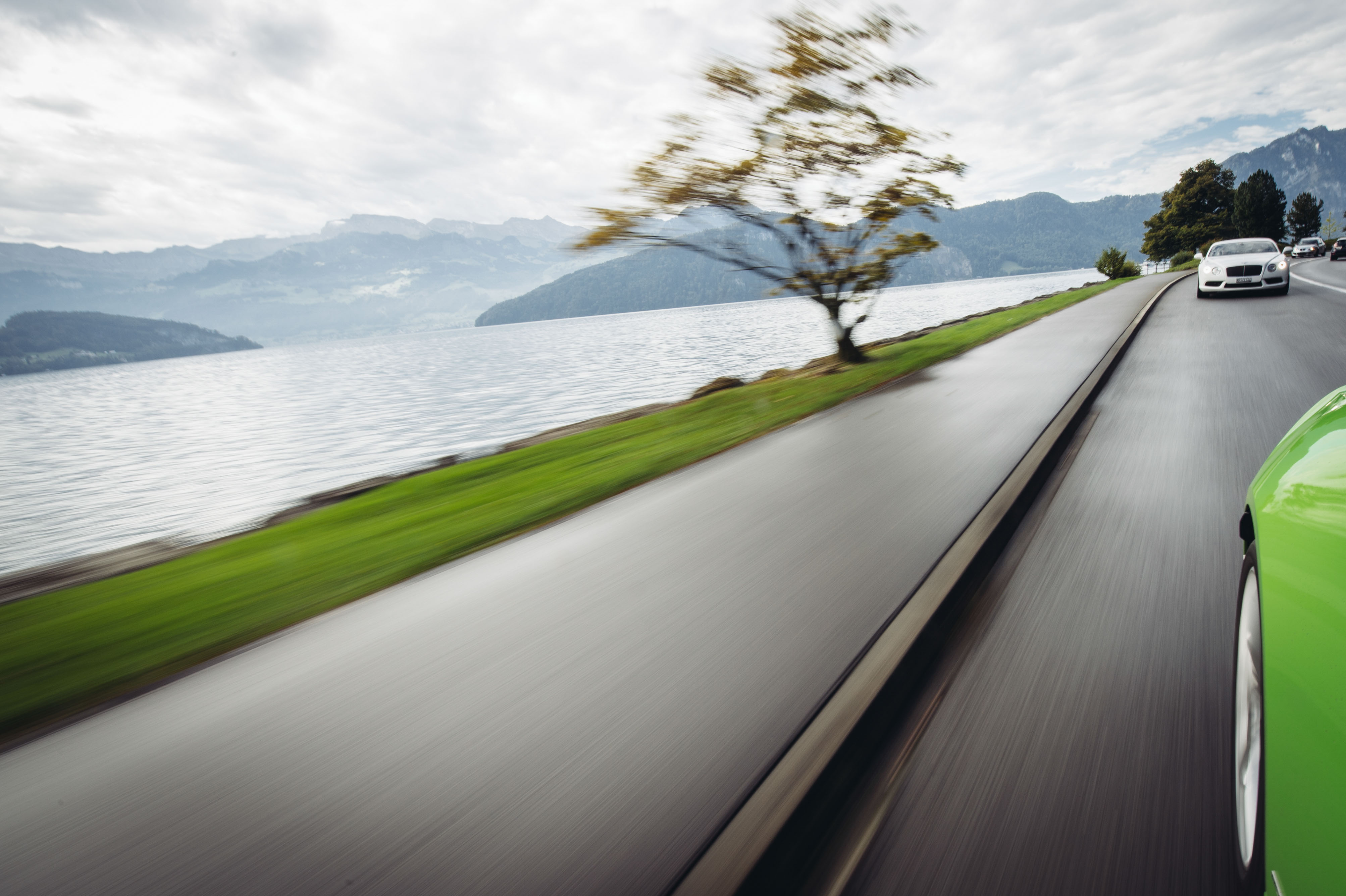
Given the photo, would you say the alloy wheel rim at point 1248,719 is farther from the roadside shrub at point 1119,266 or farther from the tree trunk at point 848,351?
the roadside shrub at point 1119,266

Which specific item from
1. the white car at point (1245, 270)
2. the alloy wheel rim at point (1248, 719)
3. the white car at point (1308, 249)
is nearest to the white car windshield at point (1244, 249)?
the white car at point (1245, 270)

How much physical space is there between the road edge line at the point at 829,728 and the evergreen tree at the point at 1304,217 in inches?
4749

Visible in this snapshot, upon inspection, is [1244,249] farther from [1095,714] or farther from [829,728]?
[829,728]

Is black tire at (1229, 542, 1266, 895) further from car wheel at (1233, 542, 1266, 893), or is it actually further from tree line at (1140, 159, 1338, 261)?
tree line at (1140, 159, 1338, 261)

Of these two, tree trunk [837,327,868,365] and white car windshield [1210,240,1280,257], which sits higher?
white car windshield [1210,240,1280,257]

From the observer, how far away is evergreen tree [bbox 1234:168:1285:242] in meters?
70.8

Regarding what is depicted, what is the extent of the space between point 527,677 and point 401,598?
1.60m

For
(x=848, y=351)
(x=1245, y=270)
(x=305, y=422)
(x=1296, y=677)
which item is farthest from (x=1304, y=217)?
(x=1296, y=677)

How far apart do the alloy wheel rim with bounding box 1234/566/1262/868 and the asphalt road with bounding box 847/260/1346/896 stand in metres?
0.13

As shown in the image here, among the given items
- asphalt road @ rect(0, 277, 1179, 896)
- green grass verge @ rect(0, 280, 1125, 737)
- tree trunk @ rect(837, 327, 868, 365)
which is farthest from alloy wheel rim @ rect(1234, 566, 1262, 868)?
tree trunk @ rect(837, 327, 868, 365)

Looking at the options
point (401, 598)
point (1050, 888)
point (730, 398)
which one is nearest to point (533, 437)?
point (730, 398)

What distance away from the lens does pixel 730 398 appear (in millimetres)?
12664

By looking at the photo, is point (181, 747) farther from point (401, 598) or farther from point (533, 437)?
Answer: point (533, 437)

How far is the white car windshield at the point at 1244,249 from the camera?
18906mm
